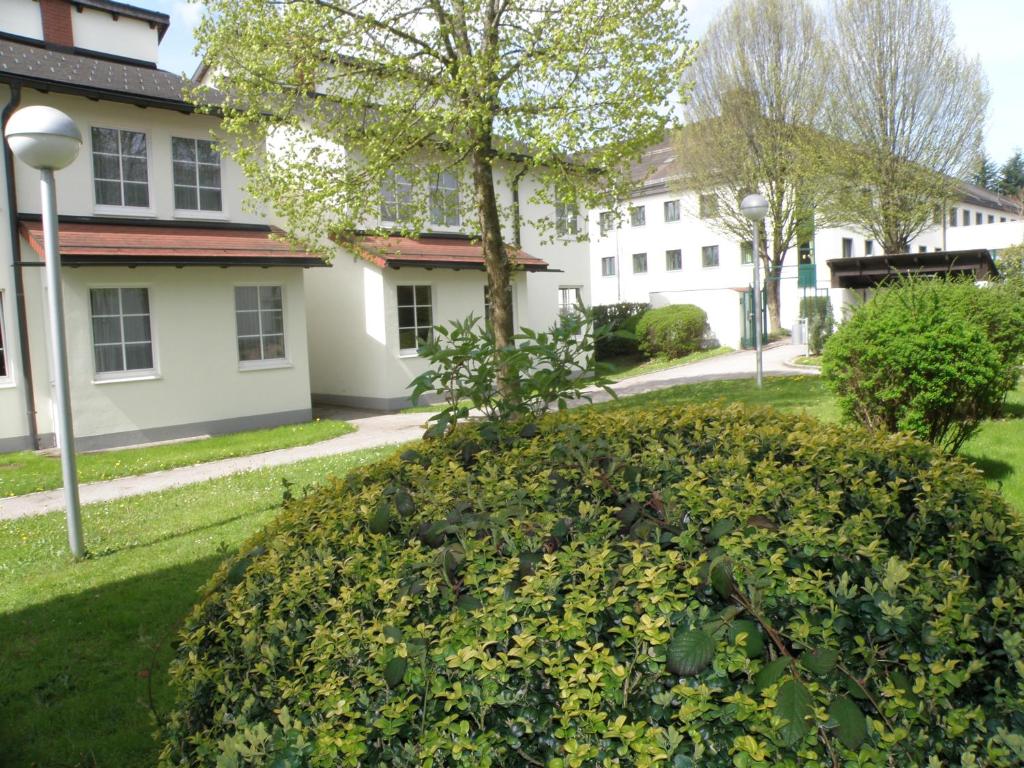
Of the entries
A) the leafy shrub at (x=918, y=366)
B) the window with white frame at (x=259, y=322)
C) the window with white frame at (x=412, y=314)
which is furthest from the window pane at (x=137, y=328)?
the leafy shrub at (x=918, y=366)

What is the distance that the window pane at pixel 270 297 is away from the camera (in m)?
17.0

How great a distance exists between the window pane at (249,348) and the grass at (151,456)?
1.74 meters

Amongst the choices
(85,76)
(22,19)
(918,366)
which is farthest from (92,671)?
(22,19)

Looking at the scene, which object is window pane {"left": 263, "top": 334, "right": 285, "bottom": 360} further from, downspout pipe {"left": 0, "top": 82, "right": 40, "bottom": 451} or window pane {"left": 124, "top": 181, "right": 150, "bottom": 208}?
downspout pipe {"left": 0, "top": 82, "right": 40, "bottom": 451}

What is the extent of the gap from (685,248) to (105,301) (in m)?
31.5

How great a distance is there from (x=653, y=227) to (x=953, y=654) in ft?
138

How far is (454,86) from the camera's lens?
12172 mm

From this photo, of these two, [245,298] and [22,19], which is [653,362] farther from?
[22,19]

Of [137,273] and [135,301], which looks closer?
[137,273]

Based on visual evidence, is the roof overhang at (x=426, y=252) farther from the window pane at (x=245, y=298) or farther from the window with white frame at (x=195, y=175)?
the window with white frame at (x=195, y=175)

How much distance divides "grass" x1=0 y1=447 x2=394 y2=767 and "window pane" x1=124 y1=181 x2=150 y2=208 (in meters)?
7.92

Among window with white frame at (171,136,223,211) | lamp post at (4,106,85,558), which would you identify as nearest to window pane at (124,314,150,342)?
window with white frame at (171,136,223,211)

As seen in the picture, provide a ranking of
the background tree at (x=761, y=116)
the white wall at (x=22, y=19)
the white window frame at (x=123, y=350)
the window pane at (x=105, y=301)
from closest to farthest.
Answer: the white window frame at (x=123, y=350)
the window pane at (x=105, y=301)
the white wall at (x=22, y=19)
the background tree at (x=761, y=116)

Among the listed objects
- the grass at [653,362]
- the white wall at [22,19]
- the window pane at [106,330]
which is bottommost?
the grass at [653,362]
